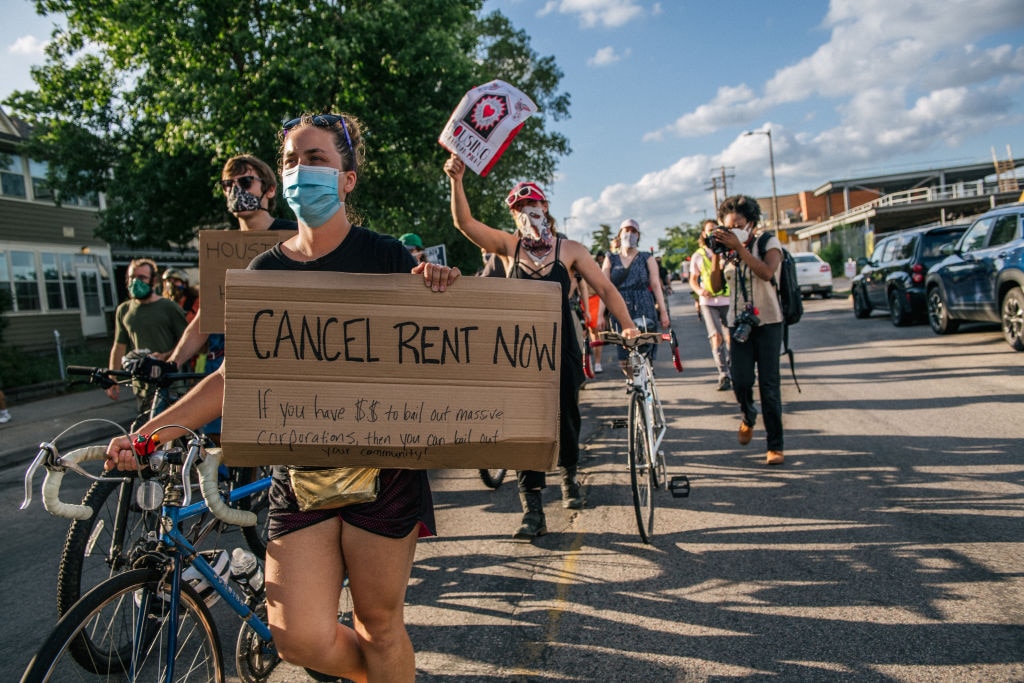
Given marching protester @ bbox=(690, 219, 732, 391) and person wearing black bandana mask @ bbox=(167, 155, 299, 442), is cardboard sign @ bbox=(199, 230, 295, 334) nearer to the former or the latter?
person wearing black bandana mask @ bbox=(167, 155, 299, 442)

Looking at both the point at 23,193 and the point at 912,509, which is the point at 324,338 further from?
the point at 23,193

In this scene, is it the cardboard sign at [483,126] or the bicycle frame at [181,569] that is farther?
the cardboard sign at [483,126]

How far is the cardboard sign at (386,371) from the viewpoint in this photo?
2150 millimetres

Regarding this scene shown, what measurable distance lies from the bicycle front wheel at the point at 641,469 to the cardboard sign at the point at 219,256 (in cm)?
233

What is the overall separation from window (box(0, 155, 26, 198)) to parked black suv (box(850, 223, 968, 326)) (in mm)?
23564

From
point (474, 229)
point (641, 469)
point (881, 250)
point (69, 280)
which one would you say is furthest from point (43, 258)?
point (641, 469)

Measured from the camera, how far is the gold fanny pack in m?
2.22

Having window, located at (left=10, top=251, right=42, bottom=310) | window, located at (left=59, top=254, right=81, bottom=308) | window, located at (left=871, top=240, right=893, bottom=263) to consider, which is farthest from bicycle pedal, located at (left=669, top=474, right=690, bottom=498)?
window, located at (left=59, top=254, right=81, bottom=308)

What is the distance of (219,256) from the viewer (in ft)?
14.0

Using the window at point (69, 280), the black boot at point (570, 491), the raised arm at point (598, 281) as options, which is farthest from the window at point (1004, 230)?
the window at point (69, 280)

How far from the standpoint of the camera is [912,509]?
15.6ft

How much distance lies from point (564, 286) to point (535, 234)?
0.38m

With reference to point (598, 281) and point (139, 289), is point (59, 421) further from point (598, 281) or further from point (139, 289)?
point (598, 281)

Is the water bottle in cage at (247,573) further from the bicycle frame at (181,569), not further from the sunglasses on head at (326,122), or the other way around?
the sunglasses on head at (326,122)
